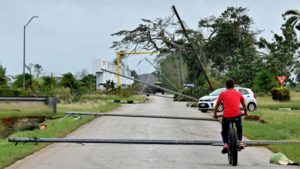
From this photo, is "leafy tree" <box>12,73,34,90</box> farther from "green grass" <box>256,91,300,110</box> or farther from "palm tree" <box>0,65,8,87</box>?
"green grass" <box>256,91,300,110</box>

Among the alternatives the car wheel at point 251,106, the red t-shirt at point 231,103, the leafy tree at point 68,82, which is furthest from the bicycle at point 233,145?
the leafy tree at point 68,82

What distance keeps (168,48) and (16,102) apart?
40319 millimetres

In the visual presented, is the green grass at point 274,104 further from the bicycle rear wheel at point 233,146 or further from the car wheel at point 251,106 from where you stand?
the bicycle rear wheel at point 233,146

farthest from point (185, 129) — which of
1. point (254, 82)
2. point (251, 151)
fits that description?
point (254, 82)

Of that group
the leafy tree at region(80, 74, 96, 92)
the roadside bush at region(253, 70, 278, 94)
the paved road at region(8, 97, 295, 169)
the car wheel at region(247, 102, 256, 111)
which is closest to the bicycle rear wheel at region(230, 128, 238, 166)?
the paved road at region(8, 97, 295, 169)

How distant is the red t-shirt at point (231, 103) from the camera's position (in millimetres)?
13264

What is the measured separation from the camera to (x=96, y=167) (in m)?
12.9

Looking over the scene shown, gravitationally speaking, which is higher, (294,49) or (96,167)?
(294,49)

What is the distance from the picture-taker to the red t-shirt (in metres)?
13.3

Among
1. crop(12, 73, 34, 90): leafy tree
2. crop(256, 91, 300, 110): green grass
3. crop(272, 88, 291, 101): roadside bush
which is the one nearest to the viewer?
crop(256, 91, 300, 110): green grass

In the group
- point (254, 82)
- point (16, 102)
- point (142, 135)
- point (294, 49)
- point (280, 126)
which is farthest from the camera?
point (294, 49)

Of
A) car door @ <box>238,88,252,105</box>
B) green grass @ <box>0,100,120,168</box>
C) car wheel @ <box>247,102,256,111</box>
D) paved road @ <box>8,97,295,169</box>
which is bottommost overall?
paved road @ <box>8,97,295,169</box>

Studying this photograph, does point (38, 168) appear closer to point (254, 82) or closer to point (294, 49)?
point (254, 82)

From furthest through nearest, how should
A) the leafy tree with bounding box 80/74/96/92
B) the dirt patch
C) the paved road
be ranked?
the leafy tree with bounding box 80/74/96/92 < the dirt patch < the paved road
